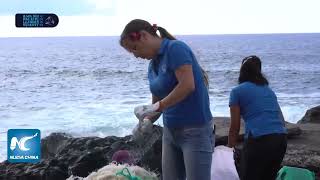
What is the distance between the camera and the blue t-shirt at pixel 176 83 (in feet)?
10.9

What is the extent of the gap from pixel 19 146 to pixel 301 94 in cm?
2149

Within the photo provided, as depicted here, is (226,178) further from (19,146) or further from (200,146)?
(19,146)

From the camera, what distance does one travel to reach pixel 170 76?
3361 millimetres

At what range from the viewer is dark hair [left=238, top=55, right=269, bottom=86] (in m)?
4.47

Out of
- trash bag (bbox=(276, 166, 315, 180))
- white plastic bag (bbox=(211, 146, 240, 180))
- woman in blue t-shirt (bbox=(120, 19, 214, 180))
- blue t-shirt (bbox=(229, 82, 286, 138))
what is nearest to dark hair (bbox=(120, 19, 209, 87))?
woman in blue t-shirt (bbox=(120, 19, 214, 180))

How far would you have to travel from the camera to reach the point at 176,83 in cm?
337

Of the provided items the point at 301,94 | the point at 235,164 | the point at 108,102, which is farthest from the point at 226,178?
the point at 301,94

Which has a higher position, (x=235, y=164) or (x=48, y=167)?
(x=235, y=164)

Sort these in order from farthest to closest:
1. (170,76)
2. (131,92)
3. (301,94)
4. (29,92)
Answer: (29,92) → (131,92) → (301,94) → (170,76)

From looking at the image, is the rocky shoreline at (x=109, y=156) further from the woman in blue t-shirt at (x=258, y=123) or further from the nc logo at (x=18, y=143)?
the woman in blue t-shirt at (x=258, y=123)

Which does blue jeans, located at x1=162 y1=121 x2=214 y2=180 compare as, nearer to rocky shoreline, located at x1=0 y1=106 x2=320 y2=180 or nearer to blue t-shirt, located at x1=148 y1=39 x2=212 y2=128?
blue t-shirt, located at x1=148 y1=39 x2=212 y2=128

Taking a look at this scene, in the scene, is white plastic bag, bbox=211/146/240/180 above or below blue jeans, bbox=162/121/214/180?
below

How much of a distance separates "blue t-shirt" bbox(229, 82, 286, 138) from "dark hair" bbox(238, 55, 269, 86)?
46 millimetres

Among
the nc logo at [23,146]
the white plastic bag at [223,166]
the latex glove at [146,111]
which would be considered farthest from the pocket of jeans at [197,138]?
the nc logo at [23,146]
